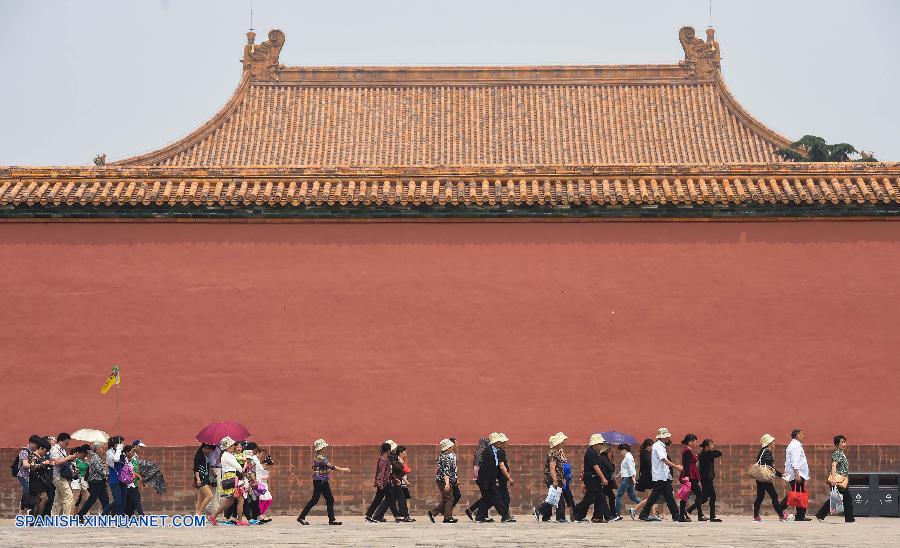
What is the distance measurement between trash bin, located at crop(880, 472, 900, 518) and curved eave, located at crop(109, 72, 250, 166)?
23491mm

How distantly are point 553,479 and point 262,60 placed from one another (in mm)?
28072

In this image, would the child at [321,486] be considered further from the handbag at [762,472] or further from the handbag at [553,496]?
the handbag at [762,472]

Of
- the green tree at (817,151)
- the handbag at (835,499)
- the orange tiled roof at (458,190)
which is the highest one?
the green tree at (817,151)

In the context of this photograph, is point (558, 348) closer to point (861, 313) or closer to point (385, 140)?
point (861, 313)

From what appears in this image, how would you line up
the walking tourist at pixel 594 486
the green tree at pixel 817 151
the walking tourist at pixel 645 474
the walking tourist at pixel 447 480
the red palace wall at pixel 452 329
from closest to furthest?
1. the walking tourist at pixel 594 486
2. the walking tourist at pixel 447 480
3. the walking tourist at pixel 645 474
4. the red palace wall at pixel 452 329
5. the green tree at pixel 817 151

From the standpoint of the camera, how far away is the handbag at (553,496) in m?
Result: 20.0

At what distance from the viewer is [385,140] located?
4447 centimetres

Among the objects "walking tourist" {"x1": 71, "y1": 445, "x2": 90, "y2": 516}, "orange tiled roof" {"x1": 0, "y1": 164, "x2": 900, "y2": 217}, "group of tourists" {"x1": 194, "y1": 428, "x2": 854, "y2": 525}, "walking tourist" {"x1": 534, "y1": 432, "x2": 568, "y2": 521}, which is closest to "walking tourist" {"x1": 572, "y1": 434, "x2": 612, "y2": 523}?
"group of tourists" {"x1": 194, "y1": 428, "x2": 854, "y2": 525}

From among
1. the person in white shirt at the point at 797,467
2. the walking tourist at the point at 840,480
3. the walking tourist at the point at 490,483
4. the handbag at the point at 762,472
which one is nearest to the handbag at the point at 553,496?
the walking tourist at the point at 490,483

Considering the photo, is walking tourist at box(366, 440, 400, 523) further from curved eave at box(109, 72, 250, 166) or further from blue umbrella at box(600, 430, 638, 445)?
curved eave at box(109, 72, 250, 166)

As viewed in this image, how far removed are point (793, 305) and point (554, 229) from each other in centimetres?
322

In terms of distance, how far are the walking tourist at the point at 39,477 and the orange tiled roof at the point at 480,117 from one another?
22.8 m

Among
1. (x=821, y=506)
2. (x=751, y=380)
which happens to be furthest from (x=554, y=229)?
(x=821, y=506)

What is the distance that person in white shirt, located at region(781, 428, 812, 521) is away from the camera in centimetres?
2045
